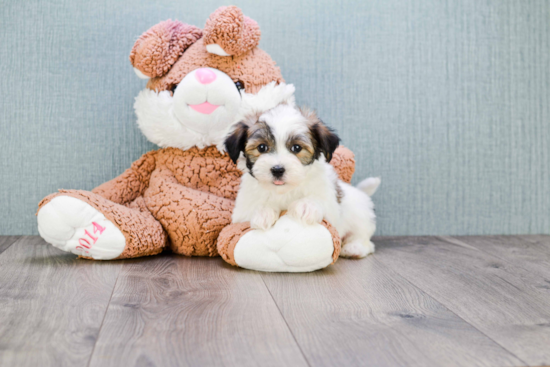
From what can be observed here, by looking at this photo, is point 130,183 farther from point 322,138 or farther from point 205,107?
point 322,138

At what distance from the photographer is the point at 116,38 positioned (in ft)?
7.22

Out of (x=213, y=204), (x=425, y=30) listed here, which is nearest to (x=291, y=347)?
(x=213, y=204)

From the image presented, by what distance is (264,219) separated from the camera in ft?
5.12

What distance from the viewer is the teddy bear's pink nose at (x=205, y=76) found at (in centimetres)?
177

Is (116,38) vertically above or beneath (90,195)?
above

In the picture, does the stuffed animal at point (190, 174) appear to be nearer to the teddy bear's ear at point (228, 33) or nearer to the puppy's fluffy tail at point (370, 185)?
the teddy bear's ear at point (228, 33)

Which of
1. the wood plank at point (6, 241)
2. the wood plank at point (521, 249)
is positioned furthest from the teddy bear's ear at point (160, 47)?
the wood plank at point (521, 249)

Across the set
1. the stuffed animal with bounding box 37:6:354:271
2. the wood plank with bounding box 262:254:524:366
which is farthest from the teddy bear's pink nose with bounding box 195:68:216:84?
the wood plank with bounding box 262:254:524:366

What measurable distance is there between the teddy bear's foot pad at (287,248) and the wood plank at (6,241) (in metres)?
1.07

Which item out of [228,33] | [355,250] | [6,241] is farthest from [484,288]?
[6,241]

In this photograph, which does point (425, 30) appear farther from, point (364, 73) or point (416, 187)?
point (416, 187)

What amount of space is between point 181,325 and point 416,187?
5.48ft

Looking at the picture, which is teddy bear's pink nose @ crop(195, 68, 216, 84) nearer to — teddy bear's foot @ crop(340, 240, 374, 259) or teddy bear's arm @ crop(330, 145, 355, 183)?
teddy bear's arm @ crop(330, 145, 355, 183)

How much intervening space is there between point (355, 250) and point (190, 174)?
0.76 m
